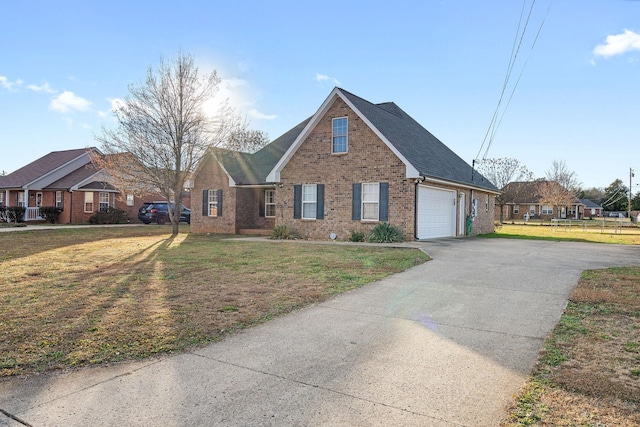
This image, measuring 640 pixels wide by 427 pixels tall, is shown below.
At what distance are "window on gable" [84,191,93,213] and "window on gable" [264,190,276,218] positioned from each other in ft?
56.6

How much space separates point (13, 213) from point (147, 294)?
31.0 m

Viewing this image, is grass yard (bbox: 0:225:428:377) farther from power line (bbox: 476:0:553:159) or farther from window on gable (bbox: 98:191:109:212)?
window on gable (bbox: 98:191:109:212)

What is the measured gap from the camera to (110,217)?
1233 inches

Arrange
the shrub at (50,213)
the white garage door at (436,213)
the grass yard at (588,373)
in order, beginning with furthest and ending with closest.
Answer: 1. the shrub at (50,213)
2. the white garage door at (436,213)
3. the grass yard at (588,373)

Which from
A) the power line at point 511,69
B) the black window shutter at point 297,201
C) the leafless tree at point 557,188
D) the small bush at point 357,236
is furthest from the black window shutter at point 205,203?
the leafless tree at point 557,188

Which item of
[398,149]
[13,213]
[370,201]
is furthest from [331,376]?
[13,213]

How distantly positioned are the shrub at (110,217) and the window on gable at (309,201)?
19729mm

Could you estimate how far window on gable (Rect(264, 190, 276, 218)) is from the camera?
22.4 metres

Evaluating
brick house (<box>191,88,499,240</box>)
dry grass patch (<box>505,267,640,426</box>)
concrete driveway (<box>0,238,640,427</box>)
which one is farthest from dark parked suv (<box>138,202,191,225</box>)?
dry grass patch (<box>505,267,640,426</box>)

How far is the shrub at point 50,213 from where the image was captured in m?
30.5

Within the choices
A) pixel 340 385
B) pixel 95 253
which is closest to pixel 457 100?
pixel 95 253

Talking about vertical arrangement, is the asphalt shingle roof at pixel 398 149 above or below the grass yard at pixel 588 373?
above

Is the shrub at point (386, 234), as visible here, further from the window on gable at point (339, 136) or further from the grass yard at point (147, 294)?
the window on gable at point (339, 136)

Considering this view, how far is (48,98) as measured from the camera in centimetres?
1734
